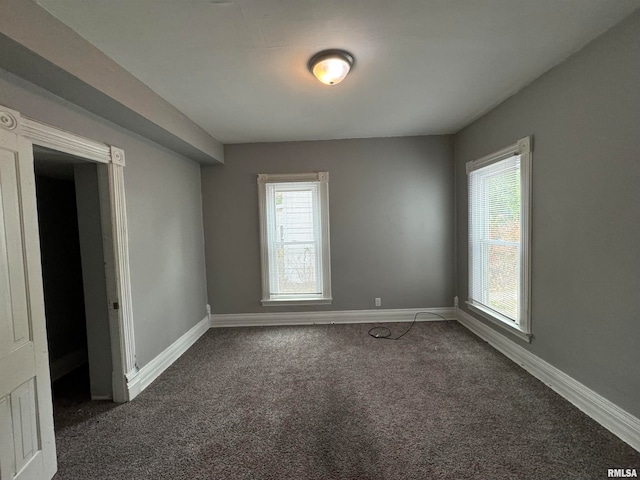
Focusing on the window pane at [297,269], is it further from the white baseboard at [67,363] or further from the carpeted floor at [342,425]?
the white baseboard at [67,363]

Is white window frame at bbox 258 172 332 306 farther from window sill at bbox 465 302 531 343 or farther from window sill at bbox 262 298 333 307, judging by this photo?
window sill at bbox 465 302 531 343

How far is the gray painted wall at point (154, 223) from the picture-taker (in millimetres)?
1907

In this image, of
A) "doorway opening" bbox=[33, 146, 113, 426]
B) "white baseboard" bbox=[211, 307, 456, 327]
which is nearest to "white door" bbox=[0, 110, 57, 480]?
"doorway opening" bbox=[33, 146, 113, 426]

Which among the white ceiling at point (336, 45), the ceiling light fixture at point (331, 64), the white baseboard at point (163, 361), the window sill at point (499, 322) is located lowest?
the white baseboard at point (163, 361)

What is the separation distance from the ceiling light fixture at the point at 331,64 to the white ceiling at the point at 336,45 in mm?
61

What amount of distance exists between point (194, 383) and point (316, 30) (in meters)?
3.03

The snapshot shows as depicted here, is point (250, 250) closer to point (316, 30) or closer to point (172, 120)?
point (172, 120)

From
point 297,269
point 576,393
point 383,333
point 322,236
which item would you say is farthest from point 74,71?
point 576,393

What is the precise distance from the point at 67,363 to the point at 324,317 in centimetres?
301

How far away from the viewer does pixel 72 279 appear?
10.4 ft

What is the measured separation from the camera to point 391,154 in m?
3.89

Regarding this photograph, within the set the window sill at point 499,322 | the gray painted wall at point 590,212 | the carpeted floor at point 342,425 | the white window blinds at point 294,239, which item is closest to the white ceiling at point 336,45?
the gray painted wall at point 590,212

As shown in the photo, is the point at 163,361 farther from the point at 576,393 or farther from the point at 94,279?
the point at 576,393

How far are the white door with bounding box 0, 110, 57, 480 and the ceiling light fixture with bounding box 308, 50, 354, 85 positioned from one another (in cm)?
180
